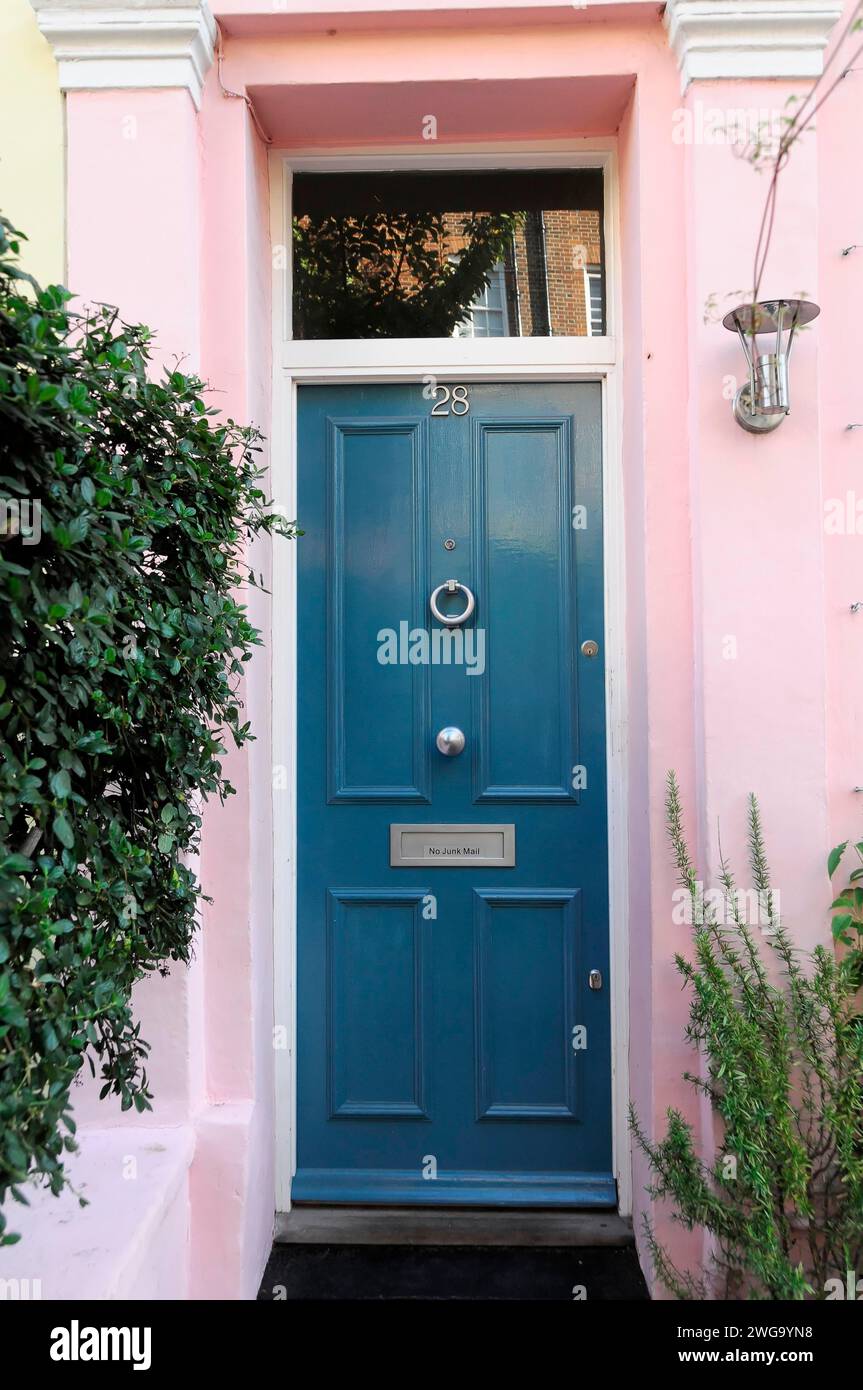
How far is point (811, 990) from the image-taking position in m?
2.16

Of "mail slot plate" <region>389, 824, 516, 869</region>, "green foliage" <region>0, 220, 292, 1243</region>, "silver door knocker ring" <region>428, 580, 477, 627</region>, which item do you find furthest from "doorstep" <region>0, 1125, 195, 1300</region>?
"silver door knocker ring" <region>428, 580, 477, 627</region>

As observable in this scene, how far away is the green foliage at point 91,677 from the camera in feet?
4.27

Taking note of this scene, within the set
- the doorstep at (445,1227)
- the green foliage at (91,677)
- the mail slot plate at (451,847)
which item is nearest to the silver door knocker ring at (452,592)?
the mail slot plate at (451,847)

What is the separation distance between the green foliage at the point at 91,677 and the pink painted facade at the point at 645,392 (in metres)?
0.87

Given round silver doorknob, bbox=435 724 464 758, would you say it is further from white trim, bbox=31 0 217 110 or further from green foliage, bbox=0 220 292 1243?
white trim, bbox=31 0 217 110

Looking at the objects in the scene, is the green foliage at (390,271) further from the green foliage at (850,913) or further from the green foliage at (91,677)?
the green foliage at (850,913)

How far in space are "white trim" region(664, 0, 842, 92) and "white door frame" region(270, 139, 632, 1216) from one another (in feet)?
1.41

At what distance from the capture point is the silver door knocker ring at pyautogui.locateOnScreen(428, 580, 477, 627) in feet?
9.52

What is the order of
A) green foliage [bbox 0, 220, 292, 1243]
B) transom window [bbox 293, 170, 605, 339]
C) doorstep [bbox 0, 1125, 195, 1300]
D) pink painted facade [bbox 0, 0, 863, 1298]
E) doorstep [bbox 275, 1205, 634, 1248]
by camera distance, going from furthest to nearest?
transom window [bbox 293, 170, 605, 339] → doorstep [bbox 275, 1205, 634, 1248] → pink painted facade [bbox 0, 0, 863, 1298] → doorstep [bbox 0, 1125, 195, 1300] → green foliage [bbox 0, 220, 292, 1243]

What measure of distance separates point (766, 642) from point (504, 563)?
2.77 ft

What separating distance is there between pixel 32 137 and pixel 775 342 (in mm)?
2111

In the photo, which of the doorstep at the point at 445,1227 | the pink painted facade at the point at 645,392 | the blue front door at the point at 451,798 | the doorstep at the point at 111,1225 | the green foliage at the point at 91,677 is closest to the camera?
the green foliage at the point at 91,677

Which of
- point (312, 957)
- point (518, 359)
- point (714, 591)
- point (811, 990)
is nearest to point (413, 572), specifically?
point (518, 359)

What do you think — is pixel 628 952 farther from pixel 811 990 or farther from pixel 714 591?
pixel 714 591
